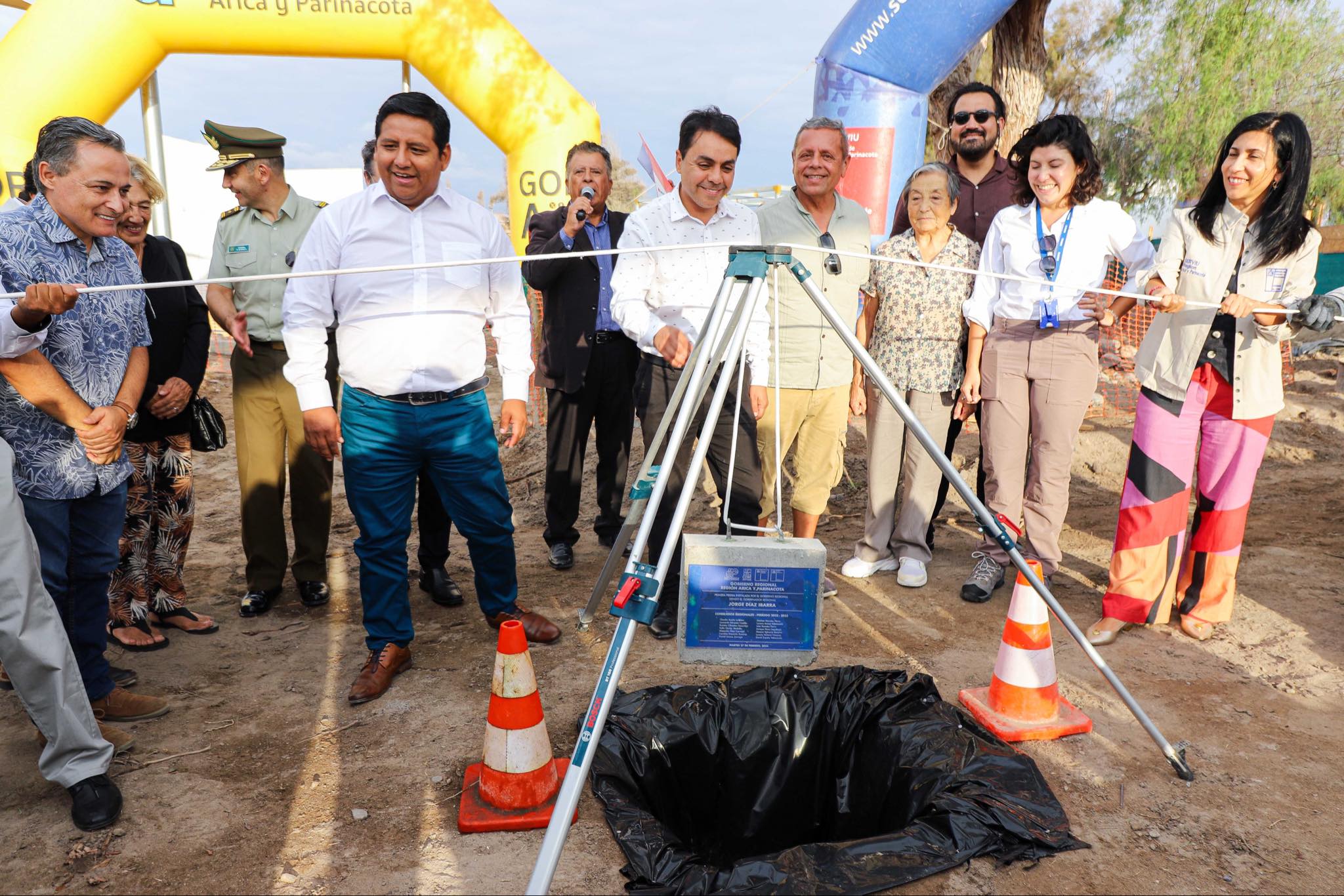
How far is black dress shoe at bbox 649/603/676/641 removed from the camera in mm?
3875

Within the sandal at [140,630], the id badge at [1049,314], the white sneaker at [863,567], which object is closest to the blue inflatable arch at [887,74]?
the id badge at [1049,314]

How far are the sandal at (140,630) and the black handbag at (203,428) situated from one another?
2.73ft

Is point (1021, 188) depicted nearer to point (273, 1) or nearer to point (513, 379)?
point (513, 379)

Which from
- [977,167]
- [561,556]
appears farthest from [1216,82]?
[561,556]

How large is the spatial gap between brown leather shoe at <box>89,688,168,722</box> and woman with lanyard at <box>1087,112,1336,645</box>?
3961 mm

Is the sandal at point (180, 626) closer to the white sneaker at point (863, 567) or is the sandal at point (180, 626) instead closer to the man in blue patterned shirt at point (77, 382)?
the man in blue patterned shirt at point (77, 382)

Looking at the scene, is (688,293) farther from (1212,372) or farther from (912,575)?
(1212,372)

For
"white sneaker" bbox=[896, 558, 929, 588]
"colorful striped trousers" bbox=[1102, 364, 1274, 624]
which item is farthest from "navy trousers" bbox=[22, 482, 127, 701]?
"colorful striped trousers" bbox=[1102, 364, 1274, 624]

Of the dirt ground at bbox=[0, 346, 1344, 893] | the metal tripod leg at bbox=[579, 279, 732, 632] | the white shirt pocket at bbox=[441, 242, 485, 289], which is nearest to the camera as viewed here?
the dirt ground at bbox=[0, 346, 1344, 893]

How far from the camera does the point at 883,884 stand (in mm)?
2291

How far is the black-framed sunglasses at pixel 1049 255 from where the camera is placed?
12.9 ft

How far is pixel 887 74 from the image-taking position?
691 cm

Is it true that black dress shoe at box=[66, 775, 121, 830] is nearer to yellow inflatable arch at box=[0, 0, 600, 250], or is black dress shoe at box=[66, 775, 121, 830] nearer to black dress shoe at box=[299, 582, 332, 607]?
black dress shoe at box=[299, 582, 332, 607]

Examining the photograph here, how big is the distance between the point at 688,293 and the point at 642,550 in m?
1.61
